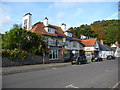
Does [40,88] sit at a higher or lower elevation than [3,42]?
lower

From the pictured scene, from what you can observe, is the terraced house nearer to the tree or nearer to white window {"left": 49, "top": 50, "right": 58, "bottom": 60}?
white window {"left": 49, "top": 50, "right": 58, "bottom": 60}

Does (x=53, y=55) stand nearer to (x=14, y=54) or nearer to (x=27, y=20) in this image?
(x=27, y=20)

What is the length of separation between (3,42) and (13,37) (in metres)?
2.63

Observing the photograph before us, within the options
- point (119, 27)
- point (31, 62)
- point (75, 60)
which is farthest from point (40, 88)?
point (75, 60)

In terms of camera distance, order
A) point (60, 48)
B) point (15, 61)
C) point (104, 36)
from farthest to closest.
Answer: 1. point (104, 36)
2. point (60, 48)
3. point (15, 61)

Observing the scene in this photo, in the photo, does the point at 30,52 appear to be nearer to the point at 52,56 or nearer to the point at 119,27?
the point at 52,56

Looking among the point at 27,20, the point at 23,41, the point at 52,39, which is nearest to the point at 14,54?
the point at 23,41

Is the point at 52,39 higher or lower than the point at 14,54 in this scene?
higher

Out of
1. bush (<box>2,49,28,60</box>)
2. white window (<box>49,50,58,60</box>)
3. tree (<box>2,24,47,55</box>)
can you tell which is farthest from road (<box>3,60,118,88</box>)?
white window (<box>49,50,58,60</box>)

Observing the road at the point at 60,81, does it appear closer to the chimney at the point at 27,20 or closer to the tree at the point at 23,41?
the tree at the point at 23,41

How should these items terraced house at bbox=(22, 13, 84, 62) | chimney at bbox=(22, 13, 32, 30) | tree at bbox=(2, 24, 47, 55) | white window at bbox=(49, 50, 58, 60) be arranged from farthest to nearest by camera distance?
1. chimney at bbox=(22, 13, 32, 30)
2. white window at bbox=(49, 50, 58, 60)
3. terraced house at bbox=(22, 13, 84, 62)
4. tree at bbox=(2, 24, 47, 55)

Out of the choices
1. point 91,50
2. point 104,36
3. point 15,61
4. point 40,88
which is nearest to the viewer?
point 40,88

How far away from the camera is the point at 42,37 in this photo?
75.4 feet

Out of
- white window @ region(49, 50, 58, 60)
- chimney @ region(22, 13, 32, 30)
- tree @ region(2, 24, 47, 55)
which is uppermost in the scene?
chimney @ region(22, 13, 32, 30)
